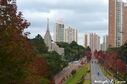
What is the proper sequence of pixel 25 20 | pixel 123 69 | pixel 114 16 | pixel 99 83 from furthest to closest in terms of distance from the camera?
pixel 114 16, pixel 123 69, pixel 99 83, pixel 25 20

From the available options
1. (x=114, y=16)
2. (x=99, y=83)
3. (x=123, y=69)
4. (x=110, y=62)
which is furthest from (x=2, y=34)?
(x=114, y=16)

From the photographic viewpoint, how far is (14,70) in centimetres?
2041

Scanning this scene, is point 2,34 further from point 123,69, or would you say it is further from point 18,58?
point 123,69

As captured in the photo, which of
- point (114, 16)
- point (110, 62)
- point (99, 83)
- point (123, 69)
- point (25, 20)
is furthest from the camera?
point (114, 16)

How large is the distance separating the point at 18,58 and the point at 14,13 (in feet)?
6.00

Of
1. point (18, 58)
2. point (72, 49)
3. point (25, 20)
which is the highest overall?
point (25, 20)

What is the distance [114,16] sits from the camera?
18088cm

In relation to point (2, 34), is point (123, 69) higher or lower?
lower

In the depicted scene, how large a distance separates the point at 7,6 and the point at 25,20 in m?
2.49

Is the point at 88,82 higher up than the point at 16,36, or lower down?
lower down

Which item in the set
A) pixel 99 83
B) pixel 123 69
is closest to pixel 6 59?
pixel 99 83

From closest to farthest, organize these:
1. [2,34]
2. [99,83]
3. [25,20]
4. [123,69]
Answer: [2,34] < [25,20] < [99,83] < [123,69]

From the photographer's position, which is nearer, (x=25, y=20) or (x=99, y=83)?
(x=25, y=20)

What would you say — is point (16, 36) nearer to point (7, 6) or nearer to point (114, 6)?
point (7, 6)
